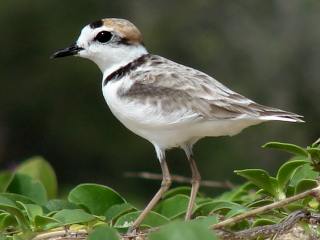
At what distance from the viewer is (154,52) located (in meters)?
15.1

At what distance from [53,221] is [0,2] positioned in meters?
12.6

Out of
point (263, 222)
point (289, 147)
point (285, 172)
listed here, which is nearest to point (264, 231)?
point (263, 222)

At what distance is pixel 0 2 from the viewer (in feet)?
52.5

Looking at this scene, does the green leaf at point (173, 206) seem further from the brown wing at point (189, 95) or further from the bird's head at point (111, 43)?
the bird's head at point (111, 43)

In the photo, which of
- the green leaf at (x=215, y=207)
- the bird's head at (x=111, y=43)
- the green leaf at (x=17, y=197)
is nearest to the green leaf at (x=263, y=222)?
the green leaf at (x=215, y=207)

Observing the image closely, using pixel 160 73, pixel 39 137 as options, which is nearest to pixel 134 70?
pixel 160 73

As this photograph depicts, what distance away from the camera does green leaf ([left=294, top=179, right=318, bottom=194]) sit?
3951 millimetres

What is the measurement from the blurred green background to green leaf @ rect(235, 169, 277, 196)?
864 centimetres

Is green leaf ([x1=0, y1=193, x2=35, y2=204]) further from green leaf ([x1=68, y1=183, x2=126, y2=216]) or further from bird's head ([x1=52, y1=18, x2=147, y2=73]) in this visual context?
bird's head ([x1=52, y1=18, x2=147, y2=73])

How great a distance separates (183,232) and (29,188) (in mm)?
2016

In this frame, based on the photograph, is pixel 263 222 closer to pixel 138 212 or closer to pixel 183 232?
pixel 138 212

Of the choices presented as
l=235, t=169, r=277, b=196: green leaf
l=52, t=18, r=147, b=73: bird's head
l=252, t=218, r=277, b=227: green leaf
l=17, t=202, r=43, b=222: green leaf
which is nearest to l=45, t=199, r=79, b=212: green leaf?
l=17, t=202, r=43, b=222: green leaf

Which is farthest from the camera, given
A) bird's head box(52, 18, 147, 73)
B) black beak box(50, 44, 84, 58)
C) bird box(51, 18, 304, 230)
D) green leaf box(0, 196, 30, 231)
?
black beak box(50, 44, 84, 58)

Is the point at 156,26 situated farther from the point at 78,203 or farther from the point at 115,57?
the point at 78,203
